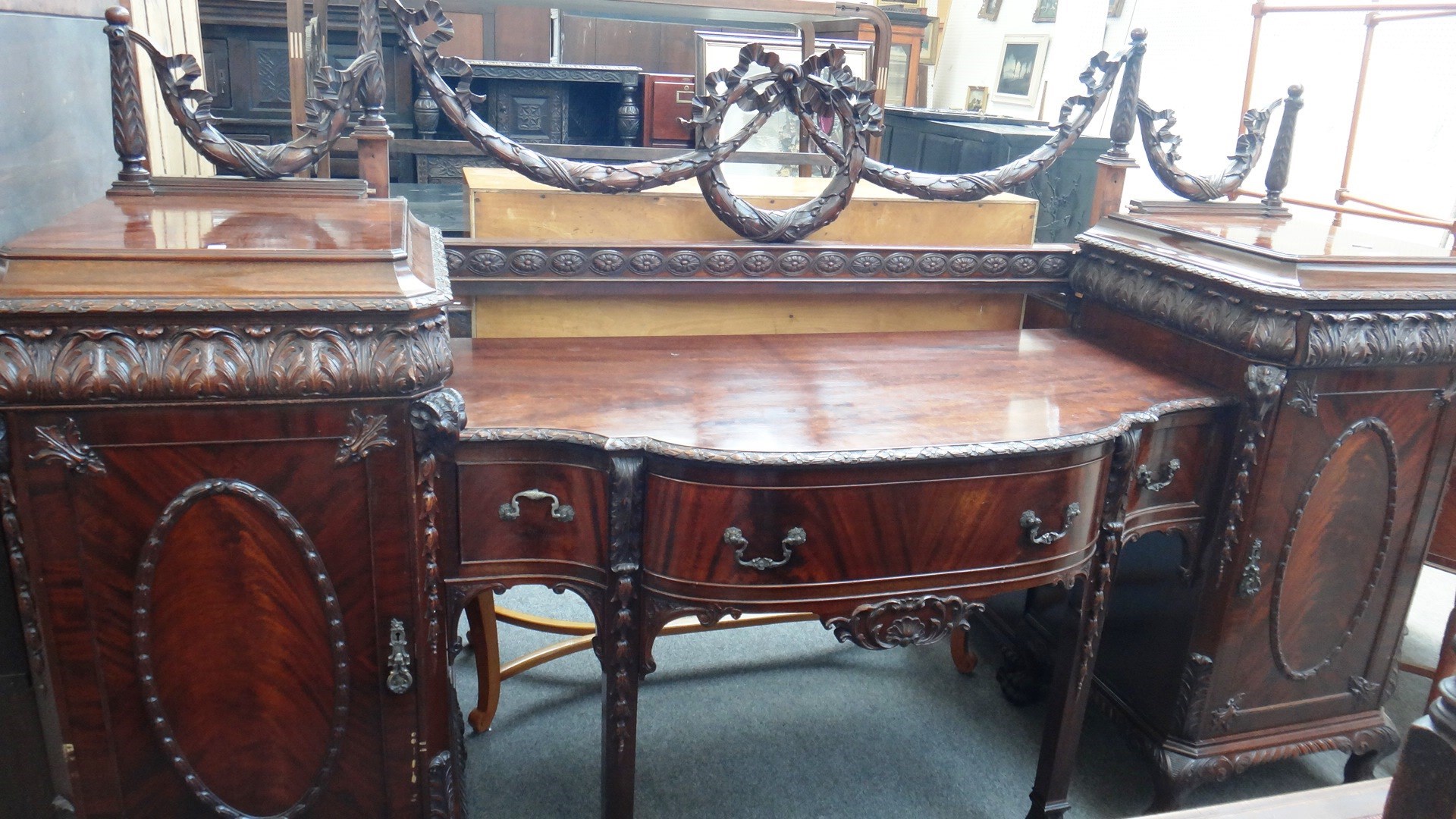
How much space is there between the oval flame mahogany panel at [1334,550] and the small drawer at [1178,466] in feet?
0.50

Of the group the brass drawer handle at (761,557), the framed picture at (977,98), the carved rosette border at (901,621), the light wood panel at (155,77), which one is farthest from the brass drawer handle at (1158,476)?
the framed picture at (977,98)

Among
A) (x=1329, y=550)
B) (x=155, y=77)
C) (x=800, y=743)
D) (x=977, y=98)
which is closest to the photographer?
(x=1329, y=550)

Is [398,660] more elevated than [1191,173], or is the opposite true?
[1191,173]

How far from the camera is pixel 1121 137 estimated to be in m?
1.85

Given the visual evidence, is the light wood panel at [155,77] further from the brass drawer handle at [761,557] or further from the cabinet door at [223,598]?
the brass drawer handle at [761,557]

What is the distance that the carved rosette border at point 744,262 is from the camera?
1559 mm

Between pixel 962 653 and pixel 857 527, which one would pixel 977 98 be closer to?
pixel 962 653

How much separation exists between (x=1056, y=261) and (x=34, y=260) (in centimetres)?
158

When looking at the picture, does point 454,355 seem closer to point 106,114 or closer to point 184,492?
point 184,492

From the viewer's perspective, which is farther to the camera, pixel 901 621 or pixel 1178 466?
pixel 1178 466

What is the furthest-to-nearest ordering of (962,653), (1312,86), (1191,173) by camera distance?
(1312,86) → (962,653) → (1191,173)

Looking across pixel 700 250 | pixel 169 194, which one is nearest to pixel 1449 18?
pixel 700 250

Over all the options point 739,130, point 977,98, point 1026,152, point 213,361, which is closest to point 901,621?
point 739,130

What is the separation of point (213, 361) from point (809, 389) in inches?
30.7
